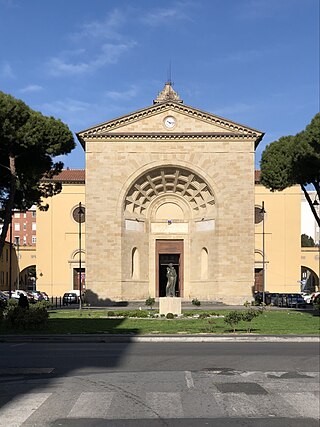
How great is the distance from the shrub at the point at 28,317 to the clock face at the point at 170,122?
27.6 m

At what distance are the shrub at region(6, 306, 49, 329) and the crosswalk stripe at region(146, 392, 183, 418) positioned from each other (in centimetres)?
1368

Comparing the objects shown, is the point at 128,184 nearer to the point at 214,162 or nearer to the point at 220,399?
the point at 214,162

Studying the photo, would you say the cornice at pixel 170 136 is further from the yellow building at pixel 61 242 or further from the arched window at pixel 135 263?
the yellow building at pixel 61 242

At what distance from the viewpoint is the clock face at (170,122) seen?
4859cm

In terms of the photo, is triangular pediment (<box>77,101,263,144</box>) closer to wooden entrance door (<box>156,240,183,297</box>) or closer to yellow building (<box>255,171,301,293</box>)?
wooden entrance door (<box>156,240,183,297</box>)

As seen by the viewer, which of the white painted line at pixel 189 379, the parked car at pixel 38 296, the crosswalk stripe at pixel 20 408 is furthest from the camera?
the parked car at pixel 38 296

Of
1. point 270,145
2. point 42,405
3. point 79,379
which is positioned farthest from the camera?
point 270,145

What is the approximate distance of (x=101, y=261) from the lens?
1879 inches

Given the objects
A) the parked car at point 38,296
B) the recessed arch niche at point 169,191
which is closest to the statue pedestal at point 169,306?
the recessed arch niche at point 169,191

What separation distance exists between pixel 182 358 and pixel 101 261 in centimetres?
3363


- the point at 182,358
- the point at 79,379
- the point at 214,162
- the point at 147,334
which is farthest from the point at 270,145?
the point at 79,379

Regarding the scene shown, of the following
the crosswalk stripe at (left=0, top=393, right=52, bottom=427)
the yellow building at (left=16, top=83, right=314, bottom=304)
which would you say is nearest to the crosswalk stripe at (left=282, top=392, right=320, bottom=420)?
the crosswalk stripe at (left=0, top=393, right=52, bottom=427)

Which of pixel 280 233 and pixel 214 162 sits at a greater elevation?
pixel 214 162

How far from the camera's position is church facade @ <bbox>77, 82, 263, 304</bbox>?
47.8 metres
